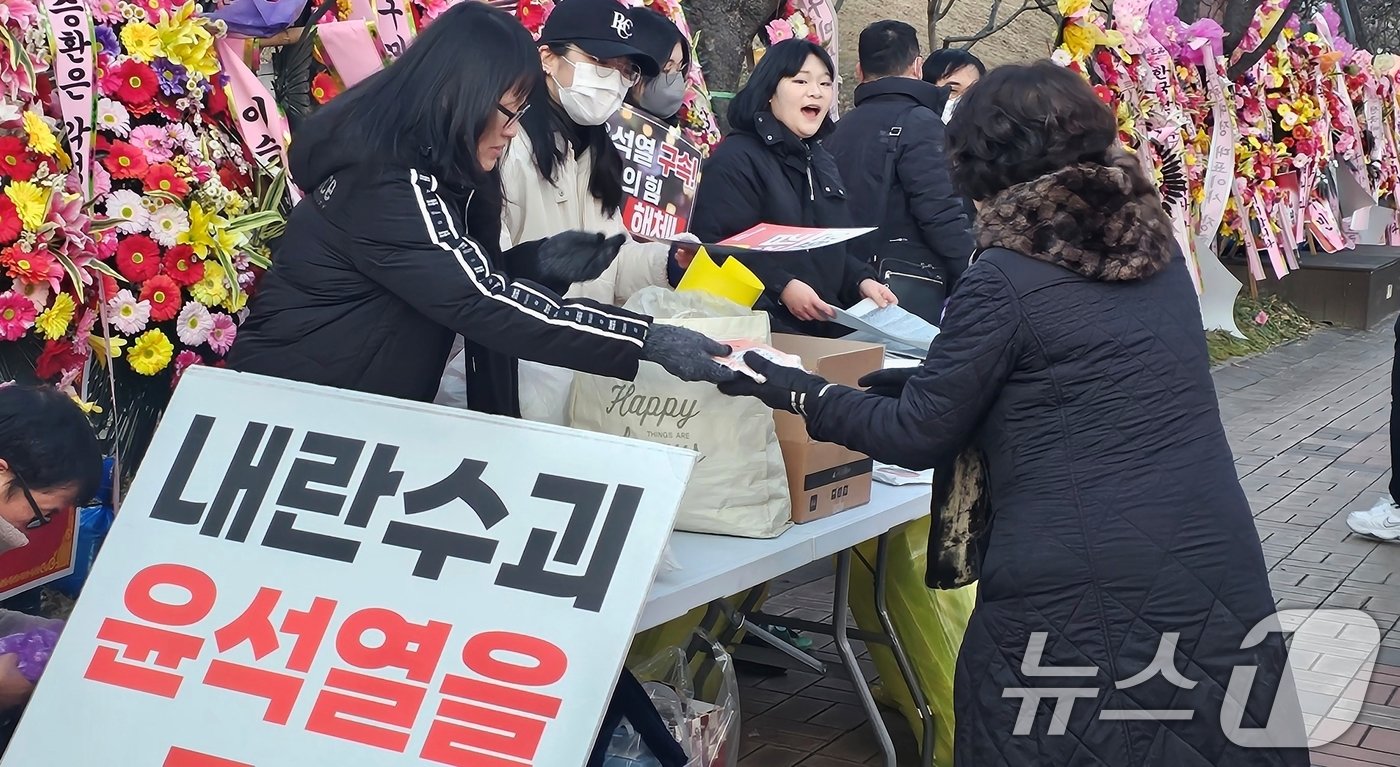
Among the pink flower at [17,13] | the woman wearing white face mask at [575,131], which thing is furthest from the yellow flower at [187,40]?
the woman wearing white face mask at [575,131]

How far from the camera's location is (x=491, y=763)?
1.88 metres

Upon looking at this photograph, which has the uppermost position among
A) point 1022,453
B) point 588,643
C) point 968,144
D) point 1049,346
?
point 968,144

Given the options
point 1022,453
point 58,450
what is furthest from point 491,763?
point 58,450

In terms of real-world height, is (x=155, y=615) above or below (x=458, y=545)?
below

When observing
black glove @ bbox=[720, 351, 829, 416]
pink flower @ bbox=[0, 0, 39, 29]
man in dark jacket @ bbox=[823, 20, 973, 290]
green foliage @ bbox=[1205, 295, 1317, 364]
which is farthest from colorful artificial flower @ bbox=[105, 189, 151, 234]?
green foliage @ bbox=[1205, 295, 1317, 364]

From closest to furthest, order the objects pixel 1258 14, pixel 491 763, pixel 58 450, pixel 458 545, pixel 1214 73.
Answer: pixel 491 763, pixel 458 545, pixel 58 450, pixel 1214 73, pixel 1258 14

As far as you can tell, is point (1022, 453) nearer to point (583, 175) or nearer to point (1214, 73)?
point (583, 175)

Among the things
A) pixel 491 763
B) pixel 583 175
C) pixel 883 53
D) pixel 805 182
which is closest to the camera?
pixel 491 763

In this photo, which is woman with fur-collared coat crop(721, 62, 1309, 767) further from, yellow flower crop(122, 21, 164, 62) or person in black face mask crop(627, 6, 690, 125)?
yellow flower crop(122, 21, 164, 62)

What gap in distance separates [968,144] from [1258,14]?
9956 mm

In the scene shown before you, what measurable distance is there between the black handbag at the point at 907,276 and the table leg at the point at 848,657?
1534 millimetres

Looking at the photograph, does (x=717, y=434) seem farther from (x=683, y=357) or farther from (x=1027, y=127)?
(x=1027, y=127)

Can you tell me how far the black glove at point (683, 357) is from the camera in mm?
2426

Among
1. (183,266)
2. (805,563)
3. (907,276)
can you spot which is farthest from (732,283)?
(907,276)
